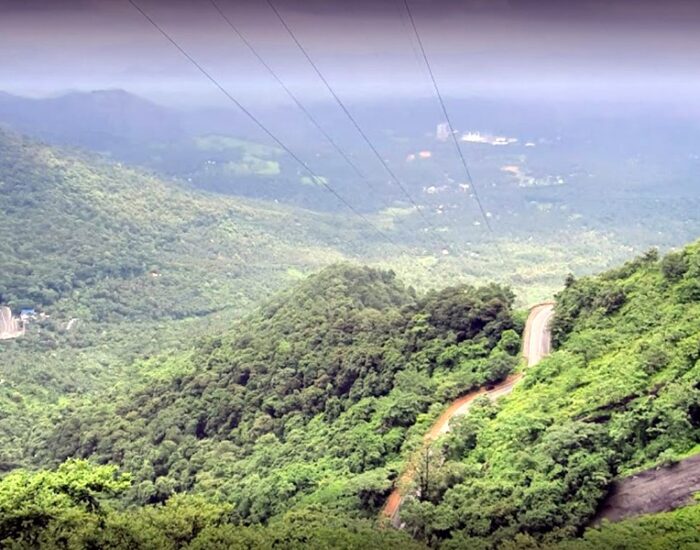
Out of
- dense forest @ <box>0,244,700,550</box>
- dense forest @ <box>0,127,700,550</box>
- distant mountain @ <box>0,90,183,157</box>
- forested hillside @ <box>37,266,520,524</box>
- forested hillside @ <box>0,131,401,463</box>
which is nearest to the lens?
dense forest @ <box>0,244,700,550</box>

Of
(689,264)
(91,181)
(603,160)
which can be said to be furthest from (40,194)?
(603,160)

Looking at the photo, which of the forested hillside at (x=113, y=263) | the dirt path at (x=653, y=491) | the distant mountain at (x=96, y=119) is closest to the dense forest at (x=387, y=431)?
the dirt path at (x=653, y=491)

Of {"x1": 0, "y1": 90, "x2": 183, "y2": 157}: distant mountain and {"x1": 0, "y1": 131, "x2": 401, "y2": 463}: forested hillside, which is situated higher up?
{"x1": 0, "y1": 90, "x2": 183, "y2": 157}: distant mountain

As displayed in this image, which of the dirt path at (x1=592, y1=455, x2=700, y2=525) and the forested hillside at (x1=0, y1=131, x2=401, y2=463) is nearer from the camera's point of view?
the dirt path at (x1=592, y1=455, x2=700, y2=525)

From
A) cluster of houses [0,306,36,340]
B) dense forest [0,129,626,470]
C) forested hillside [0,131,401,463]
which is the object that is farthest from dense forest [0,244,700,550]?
cluster of houses [0,306,36,340]

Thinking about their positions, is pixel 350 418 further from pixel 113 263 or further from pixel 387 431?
pixel 113 263

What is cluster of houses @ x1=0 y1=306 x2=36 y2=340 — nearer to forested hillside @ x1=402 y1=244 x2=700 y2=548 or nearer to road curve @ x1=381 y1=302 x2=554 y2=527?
road curve @ x1=381 y1=302 x2=554 y2=527
